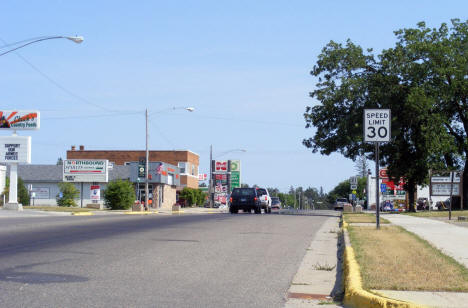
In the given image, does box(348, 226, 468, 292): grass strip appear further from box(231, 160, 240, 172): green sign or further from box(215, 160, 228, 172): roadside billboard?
box(231, 160, 240, 172): green sign

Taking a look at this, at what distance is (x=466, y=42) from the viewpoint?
4309 cm

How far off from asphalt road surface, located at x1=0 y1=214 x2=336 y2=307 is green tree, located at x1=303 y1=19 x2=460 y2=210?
26.3m

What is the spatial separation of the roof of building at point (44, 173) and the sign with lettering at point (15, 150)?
27.0 m

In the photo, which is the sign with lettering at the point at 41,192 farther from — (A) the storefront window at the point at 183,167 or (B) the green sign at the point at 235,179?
(B) the green sign at the point at 235,179

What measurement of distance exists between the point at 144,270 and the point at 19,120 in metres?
35.9

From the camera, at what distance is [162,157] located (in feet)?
316

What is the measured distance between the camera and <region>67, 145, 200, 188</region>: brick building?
311ft

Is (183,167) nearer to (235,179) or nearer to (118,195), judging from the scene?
(235,179)

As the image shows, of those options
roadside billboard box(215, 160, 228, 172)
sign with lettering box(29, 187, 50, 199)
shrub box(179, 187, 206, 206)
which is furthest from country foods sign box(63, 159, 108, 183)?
roadside billboard box(215, 160, 228, 172)

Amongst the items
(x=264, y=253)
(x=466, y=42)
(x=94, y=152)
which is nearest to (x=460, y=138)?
(x=466, y=42)

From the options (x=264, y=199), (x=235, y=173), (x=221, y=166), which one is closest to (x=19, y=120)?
(x=264, y=199)

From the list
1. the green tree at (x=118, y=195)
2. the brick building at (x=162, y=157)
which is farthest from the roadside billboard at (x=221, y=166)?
the green tree at (x=118, y=195)

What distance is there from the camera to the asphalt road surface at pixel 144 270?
25.6ft

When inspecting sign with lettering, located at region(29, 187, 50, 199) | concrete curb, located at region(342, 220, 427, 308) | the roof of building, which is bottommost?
concrete curb, located at region(342, 220, 427, 308)
